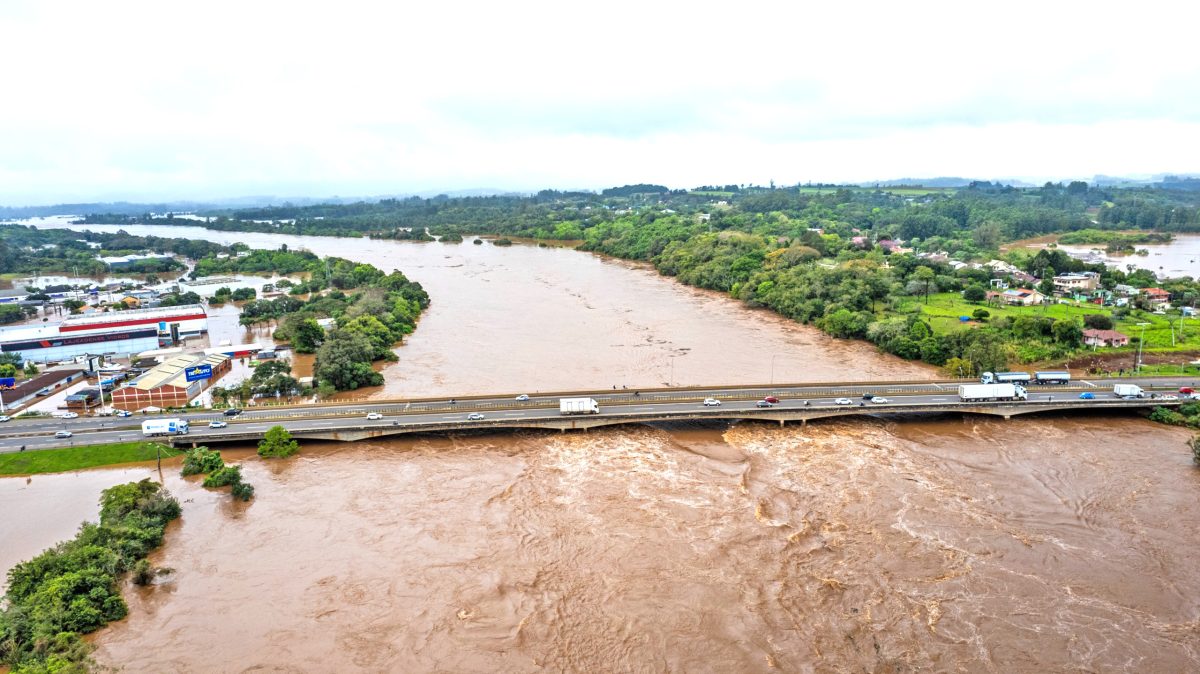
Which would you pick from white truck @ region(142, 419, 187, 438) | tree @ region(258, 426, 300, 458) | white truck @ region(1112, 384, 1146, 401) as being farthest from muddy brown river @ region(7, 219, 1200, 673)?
white truck @ region(142, 419, 187, 438)

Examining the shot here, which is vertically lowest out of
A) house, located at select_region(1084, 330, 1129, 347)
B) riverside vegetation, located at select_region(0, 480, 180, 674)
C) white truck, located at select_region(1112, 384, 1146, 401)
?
Answer: riverside vegetation, located at select_region(0, 480, 180, 674)

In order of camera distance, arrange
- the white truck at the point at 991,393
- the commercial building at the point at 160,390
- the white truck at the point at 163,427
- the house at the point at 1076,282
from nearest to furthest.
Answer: the white truck at the point at 163,427 → the white truck at the point at 991,393 → the commercial building at the point at 160,390 → the house at the point at 1076,282

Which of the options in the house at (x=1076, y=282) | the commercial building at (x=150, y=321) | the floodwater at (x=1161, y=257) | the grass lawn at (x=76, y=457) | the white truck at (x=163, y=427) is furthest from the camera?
the floodwater at (x=1161, y=257)

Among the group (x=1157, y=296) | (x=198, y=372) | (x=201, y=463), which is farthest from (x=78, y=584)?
(x=1157, y=296)

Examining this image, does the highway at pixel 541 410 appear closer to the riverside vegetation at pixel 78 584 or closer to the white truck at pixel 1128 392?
Answer: the white truck at pixel 1128 392

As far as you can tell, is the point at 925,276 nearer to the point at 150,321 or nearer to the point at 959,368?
the point at 959,368

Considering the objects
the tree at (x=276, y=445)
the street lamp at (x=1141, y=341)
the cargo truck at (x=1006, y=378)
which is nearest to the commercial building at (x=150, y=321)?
the tree at (x=276, y=445)

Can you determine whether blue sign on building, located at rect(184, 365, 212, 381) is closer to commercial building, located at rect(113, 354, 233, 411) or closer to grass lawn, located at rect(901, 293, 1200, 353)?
commercial building, located at rect(113, 354, 233, 411)
